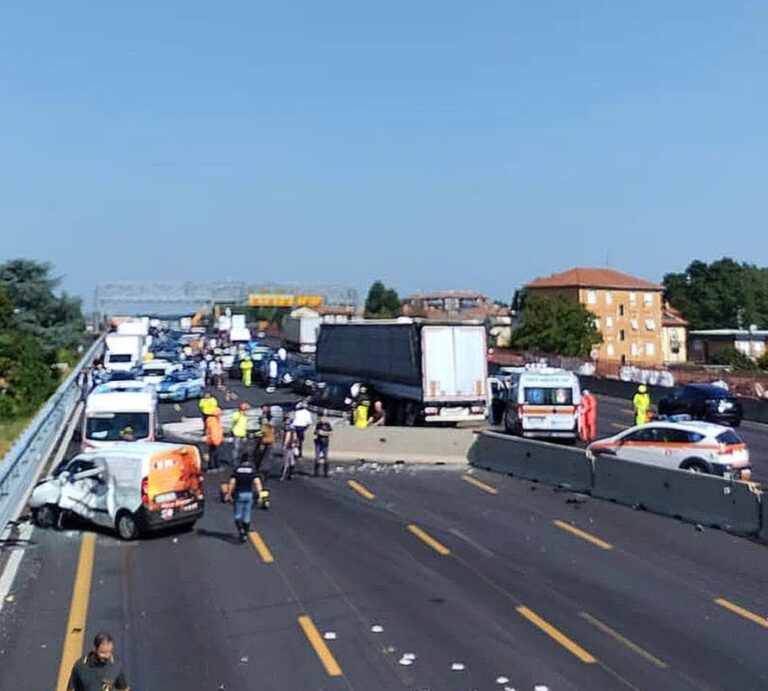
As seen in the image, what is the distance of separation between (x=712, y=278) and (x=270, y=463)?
14899 cm

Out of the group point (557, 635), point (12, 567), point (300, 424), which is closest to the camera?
point (557, 635)

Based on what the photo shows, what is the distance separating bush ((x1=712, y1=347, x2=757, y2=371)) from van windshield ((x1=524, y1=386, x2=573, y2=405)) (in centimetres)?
7584

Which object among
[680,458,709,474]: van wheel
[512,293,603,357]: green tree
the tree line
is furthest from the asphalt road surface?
[512,293,603,357]: green tree

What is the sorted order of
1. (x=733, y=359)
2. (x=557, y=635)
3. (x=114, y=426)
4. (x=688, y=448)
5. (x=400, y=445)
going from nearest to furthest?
(x=557, y=635) < (x=688, y=448) < (x=114, y=426) < (x=400, y=445) < (x=733, y=359)

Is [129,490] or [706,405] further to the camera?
[706,405]

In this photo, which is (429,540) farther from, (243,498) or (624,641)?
(624,641)

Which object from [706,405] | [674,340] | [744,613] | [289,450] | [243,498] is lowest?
[744,613]

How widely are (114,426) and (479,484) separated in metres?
8.58

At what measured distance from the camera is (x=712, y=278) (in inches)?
6575

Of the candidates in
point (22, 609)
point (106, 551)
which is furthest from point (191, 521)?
point (22, 609)

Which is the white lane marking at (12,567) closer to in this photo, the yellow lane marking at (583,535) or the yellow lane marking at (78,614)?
the yellow lane marking at (78,614)

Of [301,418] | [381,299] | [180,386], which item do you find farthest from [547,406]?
[381,299]

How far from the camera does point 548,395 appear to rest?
1230 inches

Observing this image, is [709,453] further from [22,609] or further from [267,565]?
[22,609]
